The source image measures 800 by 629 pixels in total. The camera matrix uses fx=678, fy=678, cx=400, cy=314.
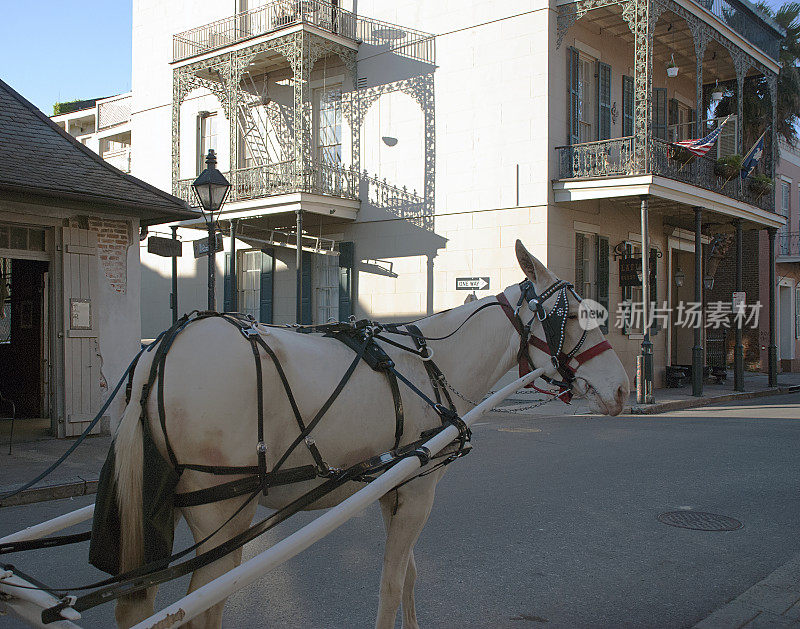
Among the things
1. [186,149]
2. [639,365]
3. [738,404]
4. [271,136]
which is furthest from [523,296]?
[186,149]

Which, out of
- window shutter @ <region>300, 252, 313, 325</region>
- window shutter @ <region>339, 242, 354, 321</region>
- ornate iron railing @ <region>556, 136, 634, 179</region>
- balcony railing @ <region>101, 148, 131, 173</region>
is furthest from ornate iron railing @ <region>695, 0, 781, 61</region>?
balcony railing @ <region>101, 148, 131, 173</region>

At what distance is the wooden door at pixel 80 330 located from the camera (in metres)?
10.1

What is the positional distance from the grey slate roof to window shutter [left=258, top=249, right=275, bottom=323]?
28.3 ft

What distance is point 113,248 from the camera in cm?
1076

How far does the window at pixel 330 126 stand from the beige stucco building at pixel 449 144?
5 cm

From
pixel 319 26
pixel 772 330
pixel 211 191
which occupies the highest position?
pixel 319 26

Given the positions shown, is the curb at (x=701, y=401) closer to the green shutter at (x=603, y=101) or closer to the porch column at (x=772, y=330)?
the porch column at (x=772, y=330)

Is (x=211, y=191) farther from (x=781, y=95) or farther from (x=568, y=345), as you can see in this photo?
(x=781, y=95)

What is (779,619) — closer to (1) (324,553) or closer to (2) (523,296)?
(2) (523,296)

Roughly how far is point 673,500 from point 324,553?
375cm

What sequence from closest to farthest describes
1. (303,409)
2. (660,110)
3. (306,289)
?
(303,409) < (306,289) < (660,110)

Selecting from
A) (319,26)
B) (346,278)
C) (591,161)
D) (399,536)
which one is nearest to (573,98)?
(591,161)

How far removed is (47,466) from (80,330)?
254 cm

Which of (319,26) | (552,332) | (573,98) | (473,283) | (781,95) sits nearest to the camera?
(552,332)
